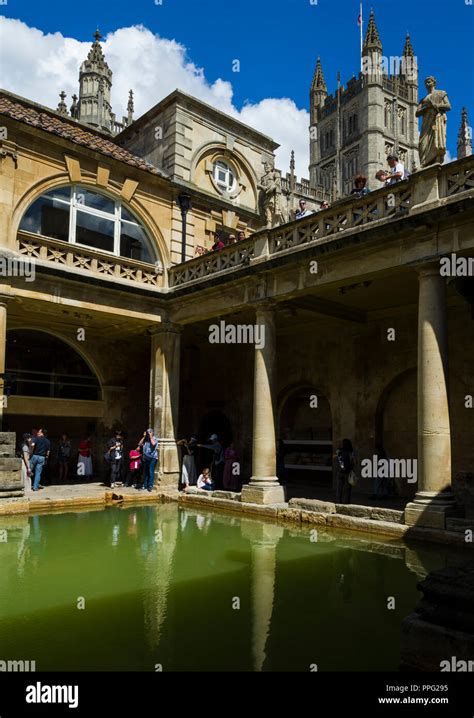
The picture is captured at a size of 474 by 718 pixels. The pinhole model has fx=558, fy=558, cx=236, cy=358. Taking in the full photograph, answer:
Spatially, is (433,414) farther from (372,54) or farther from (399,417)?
(372,54)

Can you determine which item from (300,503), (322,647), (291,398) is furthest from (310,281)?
(322,647)

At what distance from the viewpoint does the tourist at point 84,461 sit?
18.4m

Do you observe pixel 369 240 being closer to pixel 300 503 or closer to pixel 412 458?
Result: pixel 300 503

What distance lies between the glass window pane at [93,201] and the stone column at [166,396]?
3813mm

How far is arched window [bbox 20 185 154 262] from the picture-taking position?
1502cm

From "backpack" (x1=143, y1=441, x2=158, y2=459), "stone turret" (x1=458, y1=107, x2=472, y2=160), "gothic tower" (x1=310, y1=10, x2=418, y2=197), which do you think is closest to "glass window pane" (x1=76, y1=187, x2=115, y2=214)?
"backpack" (x1=143, y1=441, x2=158, y2=459)

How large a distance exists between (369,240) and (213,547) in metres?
6.52

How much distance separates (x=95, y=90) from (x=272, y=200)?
119 ft

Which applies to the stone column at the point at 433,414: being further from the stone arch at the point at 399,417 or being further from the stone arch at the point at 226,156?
the stone arch at the point at 226,156

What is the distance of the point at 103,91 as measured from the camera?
145ft

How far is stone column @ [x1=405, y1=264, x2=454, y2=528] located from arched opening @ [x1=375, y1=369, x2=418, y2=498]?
5.45 meters

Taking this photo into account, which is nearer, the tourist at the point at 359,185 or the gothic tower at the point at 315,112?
the tourist at the point at 359,185
